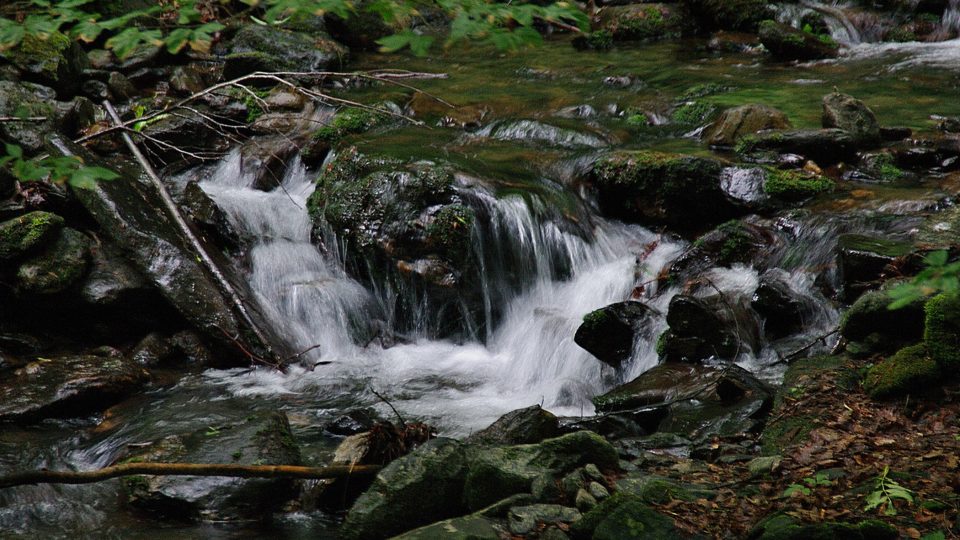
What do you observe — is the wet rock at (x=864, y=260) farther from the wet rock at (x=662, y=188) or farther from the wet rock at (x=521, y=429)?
the wet rock at (x=521, y=429)

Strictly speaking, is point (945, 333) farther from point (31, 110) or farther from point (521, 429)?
point (31, 110)

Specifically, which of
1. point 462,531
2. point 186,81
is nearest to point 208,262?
point 462,531

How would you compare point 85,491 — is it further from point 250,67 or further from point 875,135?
point 250,67

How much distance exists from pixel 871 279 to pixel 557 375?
2784mm

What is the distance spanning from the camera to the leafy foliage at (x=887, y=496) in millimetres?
3551

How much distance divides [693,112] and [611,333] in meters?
5.58

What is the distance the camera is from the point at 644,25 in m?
17.7

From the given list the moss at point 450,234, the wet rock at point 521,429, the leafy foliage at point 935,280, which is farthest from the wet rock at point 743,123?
the leafy foliage at point 935,280

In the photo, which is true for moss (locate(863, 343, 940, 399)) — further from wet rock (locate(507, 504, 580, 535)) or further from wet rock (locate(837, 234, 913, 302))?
wet rock (locate(507, 504, 580, 535))

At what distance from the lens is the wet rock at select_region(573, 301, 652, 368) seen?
7.17 m

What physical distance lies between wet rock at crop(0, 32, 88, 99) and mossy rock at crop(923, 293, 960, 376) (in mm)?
11176

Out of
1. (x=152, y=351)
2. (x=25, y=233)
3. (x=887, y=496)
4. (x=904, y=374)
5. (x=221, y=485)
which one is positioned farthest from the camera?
(x=152, y=351)

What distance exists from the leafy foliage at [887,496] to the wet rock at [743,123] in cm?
693

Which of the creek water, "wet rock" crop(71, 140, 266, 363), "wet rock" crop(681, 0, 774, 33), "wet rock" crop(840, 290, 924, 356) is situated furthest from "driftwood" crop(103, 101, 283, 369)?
"wet rock" crop(681, 0, 774, 33)
